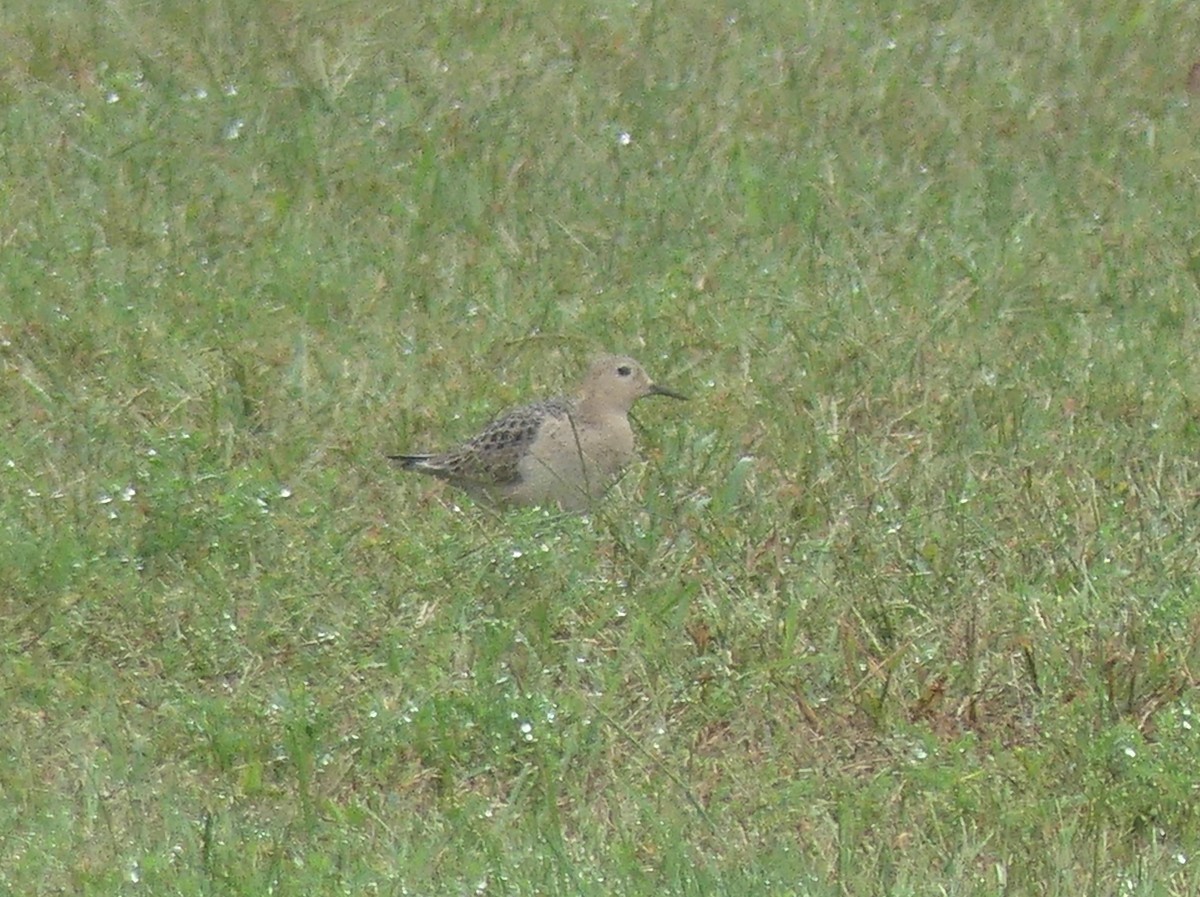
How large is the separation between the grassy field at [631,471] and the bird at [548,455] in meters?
0.12

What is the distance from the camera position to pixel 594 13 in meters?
12.3

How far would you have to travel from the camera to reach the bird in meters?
8.03

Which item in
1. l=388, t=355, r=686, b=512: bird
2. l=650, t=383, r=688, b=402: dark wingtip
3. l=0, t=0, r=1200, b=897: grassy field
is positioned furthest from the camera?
l=650, t=383, r=688, b=402: dark wingtip

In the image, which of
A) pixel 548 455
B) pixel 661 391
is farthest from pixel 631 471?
pixel 661 391

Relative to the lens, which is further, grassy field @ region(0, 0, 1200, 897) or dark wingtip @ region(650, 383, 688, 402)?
dark wingtip @ region(650, 383, 688, 402)

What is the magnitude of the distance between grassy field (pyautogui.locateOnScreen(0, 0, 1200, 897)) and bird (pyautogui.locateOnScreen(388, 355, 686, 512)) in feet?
0.38

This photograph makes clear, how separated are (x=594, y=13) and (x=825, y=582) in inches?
236

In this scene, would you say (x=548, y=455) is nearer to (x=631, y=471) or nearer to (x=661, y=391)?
(x=631, y=471)

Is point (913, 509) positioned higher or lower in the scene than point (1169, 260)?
higher

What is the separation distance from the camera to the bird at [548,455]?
8031mm

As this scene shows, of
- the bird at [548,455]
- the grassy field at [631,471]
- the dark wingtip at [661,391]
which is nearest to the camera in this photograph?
the grassy field at [631,471]

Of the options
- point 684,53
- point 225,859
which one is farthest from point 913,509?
point 684,53

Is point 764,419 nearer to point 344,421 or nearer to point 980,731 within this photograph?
point 344,421

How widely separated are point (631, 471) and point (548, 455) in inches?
10.4
